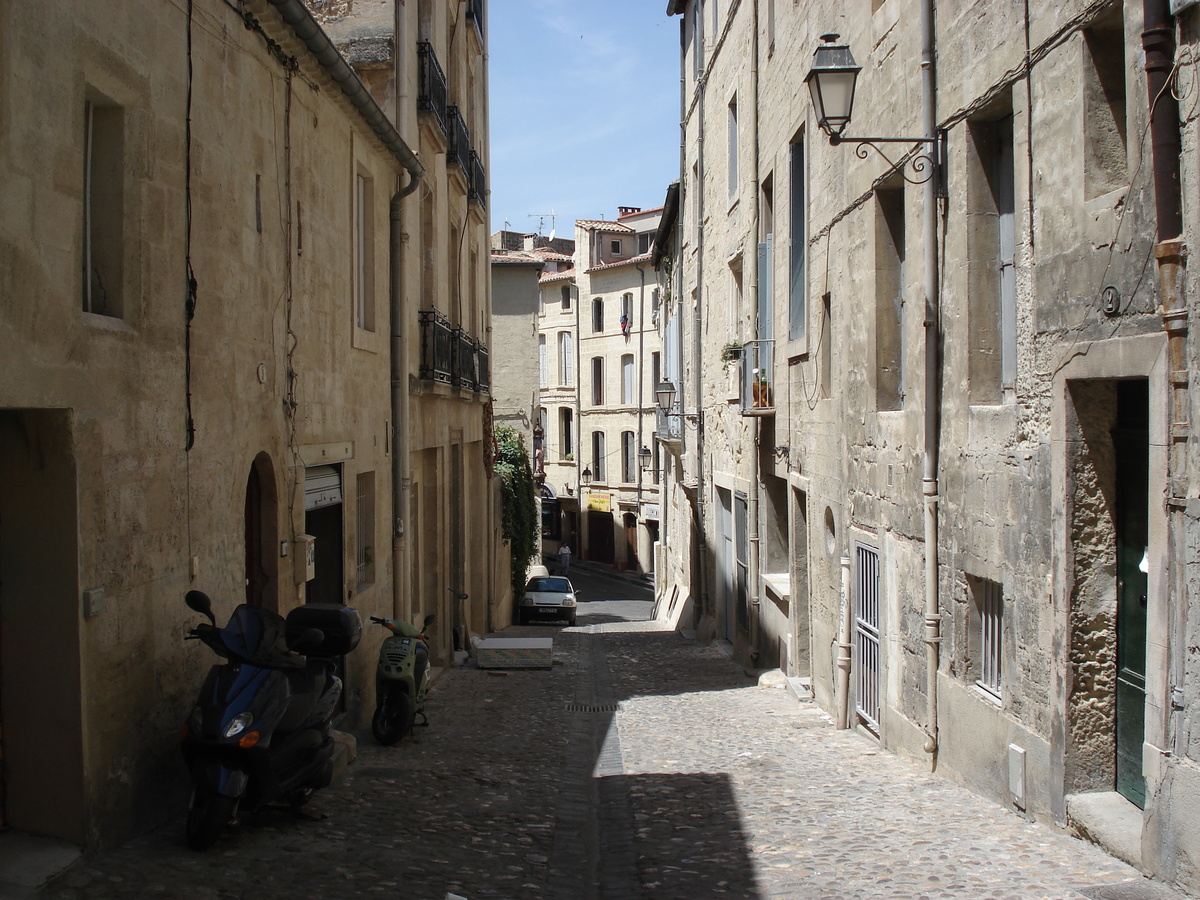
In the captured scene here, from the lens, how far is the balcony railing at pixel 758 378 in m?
13.8

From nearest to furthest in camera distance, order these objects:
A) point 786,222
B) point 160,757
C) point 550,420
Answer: point 160,757, point 786,222, point 550,420

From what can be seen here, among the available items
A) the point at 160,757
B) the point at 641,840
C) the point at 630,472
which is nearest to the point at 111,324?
the point at 160,757

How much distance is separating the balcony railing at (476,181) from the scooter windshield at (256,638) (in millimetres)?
13455

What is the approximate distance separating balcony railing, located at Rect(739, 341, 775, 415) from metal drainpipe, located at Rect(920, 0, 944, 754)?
232 inches

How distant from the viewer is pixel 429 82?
1405 cm

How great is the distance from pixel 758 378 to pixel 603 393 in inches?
1251

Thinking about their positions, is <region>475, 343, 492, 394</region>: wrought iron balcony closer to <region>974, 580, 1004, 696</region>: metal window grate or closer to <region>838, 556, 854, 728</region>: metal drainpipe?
<region>838, 556, 854, 728</region>: metal drainpipe

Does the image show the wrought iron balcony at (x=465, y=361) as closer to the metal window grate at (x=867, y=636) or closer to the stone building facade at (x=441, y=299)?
the stone building facade at (x=441, y=299)

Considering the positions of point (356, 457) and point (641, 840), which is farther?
point (356, 457)

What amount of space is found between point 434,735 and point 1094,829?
5.92 meters

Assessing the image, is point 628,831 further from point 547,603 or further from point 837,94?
point 547,603

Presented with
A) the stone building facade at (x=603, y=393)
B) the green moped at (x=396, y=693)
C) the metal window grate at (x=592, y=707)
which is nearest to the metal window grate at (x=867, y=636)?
the metal window grate at (x=592, y=707)

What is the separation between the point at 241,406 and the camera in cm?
707

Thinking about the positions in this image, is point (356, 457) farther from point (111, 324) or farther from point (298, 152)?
point (111, 324)
